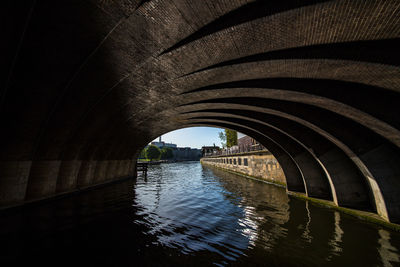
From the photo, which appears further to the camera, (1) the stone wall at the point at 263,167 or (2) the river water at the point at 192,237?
(1) the stone wall at the point at 263,167

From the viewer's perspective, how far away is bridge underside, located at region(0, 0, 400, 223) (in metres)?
4.22

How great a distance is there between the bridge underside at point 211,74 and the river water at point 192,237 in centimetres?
252

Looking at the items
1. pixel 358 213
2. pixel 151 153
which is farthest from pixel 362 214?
pixel 151 153

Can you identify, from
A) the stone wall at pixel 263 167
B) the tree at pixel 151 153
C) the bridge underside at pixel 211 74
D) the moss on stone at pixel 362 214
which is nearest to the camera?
the bridge underside at pixel 211 74

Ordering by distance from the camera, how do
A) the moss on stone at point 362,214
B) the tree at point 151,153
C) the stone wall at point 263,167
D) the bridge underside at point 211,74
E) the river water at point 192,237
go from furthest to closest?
the tree at point 151,153 < the stone wall at point 263,167 < the moss on stone at point 362,214 < the river water at point 192,237 < the bridge underside at point 211,74

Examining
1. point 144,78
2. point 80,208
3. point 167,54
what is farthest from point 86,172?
point 167,54

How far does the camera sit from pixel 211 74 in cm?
725

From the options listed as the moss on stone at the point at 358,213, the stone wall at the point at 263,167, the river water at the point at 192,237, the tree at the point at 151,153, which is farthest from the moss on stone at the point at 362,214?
the tree at the point at 151,153

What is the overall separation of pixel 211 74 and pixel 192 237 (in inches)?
257

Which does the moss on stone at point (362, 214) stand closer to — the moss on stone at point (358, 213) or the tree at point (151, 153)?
the moss on stone at point (358, 213)

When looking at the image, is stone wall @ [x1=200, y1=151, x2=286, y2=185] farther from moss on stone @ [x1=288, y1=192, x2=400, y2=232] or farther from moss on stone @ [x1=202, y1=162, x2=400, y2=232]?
moss on stone @ [x1=288, y1=192, x2=400, y2=232]

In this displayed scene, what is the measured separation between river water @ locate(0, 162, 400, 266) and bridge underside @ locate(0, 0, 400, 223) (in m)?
2.52

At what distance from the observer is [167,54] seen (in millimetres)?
6059

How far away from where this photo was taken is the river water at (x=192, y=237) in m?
4.52
